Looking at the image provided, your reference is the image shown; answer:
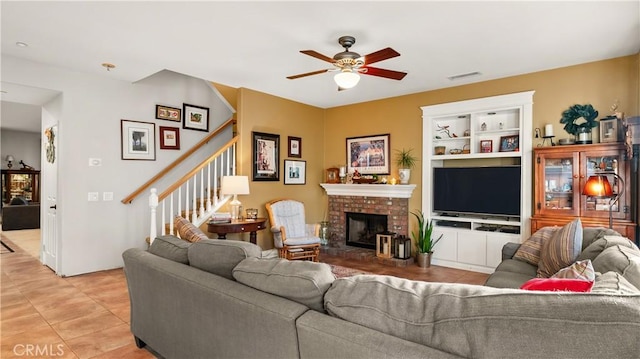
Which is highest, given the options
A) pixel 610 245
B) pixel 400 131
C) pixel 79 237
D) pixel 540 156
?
pixel 400 131

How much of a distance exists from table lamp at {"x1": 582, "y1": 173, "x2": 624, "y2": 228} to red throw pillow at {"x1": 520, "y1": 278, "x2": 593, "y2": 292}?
295cm

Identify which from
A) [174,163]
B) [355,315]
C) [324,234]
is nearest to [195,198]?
[174,163]

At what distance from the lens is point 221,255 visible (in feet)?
5.93

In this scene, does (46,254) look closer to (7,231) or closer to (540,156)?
(7,231)

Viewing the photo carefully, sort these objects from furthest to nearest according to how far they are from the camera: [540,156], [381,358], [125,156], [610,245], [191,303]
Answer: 1. [125,156]
2. [540,156]
3. [610,245]
4. [191,303]
5. [381,358]

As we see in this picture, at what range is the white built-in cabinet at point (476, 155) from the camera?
14.4ft

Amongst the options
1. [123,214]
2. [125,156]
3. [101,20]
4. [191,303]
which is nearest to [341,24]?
[101,20]

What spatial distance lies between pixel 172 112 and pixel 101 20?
7.95ft

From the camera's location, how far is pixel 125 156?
15.6 feet

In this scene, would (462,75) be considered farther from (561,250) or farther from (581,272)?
(581,272)

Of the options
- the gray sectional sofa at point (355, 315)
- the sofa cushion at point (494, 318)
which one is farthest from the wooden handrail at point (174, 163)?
Answer: the sofa cushion at point (494, 318)

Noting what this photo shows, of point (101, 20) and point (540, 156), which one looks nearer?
point (101, 20)

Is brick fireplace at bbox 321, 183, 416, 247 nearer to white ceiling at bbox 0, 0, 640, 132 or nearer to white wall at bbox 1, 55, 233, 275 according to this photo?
white ceiling at bbox 0, 0, 640, 132

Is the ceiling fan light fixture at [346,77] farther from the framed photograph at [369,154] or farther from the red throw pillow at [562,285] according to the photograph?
the framed photograph at [369,154]
